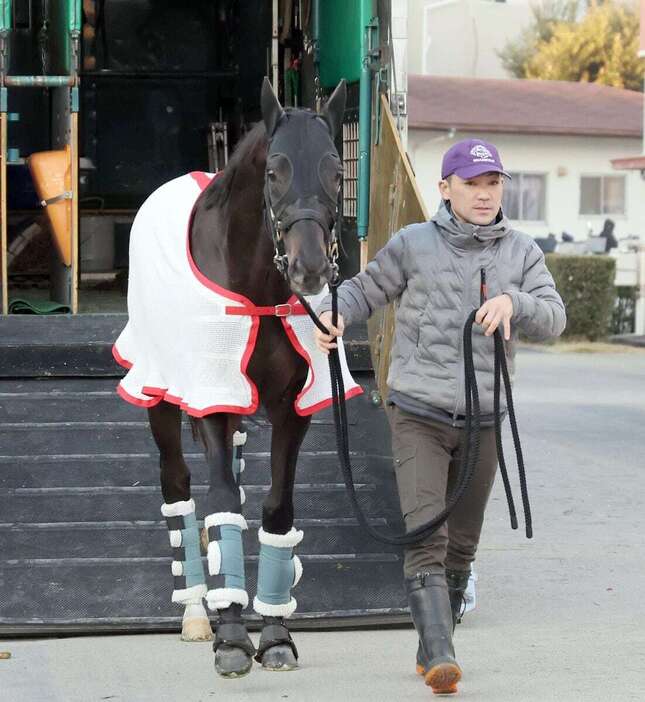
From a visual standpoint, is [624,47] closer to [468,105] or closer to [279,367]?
[468,105]

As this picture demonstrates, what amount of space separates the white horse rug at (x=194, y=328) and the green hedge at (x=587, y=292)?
787 inches

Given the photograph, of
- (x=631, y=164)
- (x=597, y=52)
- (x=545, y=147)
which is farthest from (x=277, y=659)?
(x=597, y=52)

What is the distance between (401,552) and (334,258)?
2.07 m

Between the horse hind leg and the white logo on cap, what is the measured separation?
5.62 feet

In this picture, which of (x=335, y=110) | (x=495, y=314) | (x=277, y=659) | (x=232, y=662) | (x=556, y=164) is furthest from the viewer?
(x=556, y=164)

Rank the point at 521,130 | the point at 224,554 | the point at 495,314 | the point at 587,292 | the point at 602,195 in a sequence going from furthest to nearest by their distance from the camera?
the point at 602,195 < the point at 521,130 < the point at 587,292 < the point at 224,554 < the point at 495,314

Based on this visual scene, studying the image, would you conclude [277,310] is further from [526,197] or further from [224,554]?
[526,197]

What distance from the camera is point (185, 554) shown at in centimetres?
615

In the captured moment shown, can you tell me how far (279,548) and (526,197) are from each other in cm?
3599

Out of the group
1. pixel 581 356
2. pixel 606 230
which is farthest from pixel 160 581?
pixel 606 230

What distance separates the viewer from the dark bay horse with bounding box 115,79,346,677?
5039 millimetres

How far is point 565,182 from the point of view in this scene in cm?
4081

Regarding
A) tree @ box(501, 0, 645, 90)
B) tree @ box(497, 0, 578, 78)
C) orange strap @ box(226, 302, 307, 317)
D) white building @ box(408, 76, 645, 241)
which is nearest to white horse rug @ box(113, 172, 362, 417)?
orange strap @ box(226, 302, 307, 317)

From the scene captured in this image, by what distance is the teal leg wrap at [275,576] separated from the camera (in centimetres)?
567
